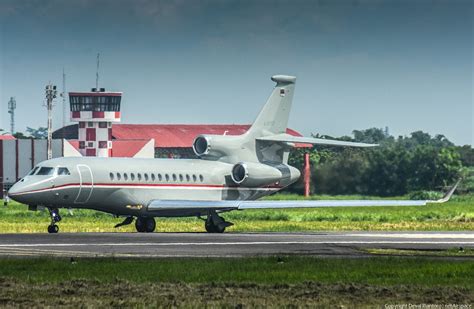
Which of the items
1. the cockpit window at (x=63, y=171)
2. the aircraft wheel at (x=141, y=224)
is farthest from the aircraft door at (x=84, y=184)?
the aircraft wheel at (x=141, y=224)

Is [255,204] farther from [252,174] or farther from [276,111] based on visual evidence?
[276,111]

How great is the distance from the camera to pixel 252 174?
59.8 meters

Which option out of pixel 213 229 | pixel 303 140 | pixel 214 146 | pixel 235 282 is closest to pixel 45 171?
pixel 213 229

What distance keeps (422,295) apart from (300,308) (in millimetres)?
3675

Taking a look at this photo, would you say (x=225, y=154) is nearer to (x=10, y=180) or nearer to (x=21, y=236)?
(x=21, y=236)

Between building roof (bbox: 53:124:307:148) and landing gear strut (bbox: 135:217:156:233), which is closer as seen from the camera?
landing gear strut (bbox: 135:217:156:233)

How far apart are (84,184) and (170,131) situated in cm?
12499

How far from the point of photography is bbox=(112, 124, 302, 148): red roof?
170375 millimetres

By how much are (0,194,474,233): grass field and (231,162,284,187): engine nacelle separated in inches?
97.6

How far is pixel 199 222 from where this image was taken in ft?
226

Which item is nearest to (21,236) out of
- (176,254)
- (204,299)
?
(176,254)

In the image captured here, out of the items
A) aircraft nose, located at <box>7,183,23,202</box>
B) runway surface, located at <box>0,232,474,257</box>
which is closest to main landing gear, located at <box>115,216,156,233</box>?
aircraft nose, located at <box>7,183,23,202</box>

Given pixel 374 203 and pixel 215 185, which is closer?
pixel 374 203

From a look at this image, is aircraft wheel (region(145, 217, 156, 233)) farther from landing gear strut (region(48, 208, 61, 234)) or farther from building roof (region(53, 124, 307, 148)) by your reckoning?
building roof (region(53, 124, 307, 148))
